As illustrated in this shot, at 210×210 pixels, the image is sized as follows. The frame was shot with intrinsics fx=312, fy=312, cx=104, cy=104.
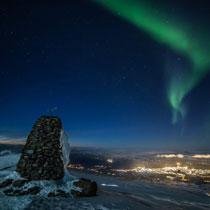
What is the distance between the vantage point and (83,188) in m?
19.0

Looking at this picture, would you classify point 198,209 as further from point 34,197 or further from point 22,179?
point 22,179

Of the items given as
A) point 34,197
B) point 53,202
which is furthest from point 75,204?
point 34,197

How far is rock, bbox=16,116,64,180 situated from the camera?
19.3 metres

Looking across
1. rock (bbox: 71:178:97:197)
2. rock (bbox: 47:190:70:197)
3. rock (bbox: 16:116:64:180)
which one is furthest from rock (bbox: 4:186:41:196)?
rock (bbox: 71:178:97:197)

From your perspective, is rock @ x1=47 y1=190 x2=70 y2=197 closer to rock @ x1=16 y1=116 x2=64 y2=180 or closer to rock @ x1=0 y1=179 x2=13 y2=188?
rock @ x1=16 y1=116 x2=64 y2=180

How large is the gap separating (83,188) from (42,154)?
133 inches

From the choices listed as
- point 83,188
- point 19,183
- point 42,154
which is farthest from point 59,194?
point 42,154

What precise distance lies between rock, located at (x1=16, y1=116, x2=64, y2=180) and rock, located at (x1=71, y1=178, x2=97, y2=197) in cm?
130

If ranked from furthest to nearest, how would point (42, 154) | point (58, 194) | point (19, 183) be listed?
point (42, 154) < point (19, 183) < point (58, 194)

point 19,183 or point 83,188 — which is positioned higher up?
point 19,183

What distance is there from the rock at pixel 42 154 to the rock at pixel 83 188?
130 centimetres

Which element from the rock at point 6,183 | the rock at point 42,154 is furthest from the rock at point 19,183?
the rock at point 42,154

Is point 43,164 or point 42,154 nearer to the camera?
point 43,164

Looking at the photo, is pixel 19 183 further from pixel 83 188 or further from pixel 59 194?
pixel 83 188
